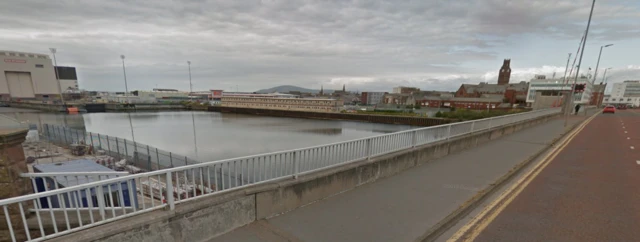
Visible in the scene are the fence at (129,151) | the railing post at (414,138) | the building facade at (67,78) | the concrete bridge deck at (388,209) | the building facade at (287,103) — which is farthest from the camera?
the building facade at (67,78)

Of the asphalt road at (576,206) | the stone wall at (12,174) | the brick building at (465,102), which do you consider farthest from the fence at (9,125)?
the brick building at (465,102)

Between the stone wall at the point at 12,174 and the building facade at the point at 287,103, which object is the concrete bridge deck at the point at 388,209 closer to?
the stone wall at the point at 12,174

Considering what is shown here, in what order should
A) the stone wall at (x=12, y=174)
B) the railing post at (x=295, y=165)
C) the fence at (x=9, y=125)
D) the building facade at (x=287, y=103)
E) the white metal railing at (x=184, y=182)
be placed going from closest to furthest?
the white metal railing at (x=184, y=182), the stone wall at (x=12, y=174), the fence at (x=9, y=125), the railing post at (x=295, y=165), the building facade at (x=287, y=103)

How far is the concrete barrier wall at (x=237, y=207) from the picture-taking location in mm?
2852

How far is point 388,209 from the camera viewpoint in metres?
4.53

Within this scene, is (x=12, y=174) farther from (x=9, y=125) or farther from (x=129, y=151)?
(x=129, y=151)

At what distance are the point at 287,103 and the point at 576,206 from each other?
337 ft

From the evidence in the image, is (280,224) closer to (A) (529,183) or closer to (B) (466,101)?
(A) (529,183)

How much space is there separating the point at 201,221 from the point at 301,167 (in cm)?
222

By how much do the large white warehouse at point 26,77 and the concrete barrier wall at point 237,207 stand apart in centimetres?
11849

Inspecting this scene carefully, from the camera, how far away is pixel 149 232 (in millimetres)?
2971

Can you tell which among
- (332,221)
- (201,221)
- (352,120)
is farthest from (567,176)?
(352,120)

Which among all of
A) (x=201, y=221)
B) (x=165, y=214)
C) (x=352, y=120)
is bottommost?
(x=352, y=120)

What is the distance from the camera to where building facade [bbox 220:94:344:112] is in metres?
91.0
